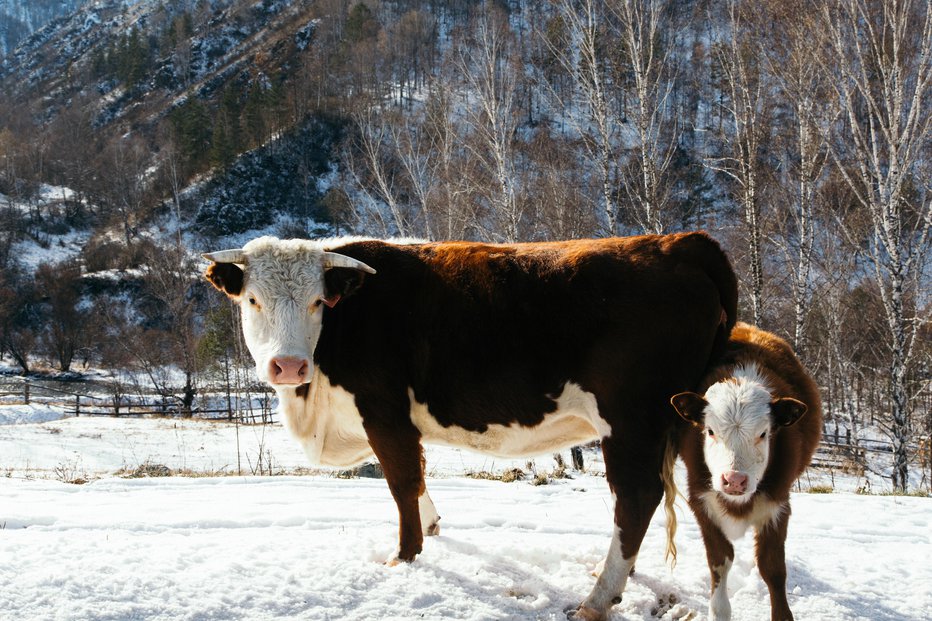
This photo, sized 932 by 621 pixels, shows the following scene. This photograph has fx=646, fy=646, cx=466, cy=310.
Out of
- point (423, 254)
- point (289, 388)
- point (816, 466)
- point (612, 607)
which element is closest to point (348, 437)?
point (289, 388)

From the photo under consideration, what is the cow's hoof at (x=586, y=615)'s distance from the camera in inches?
143

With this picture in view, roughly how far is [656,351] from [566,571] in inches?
63.2

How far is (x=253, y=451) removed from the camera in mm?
18750

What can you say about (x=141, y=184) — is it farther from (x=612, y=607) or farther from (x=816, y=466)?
(x=612, y=607)

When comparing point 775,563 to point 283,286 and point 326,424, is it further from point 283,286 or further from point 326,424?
point 283,286

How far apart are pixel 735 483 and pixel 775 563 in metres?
0.63

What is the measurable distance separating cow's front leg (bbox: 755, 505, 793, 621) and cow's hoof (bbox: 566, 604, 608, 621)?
0.93m

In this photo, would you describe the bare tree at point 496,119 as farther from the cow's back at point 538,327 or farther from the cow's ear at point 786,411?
the cow's ear at point 786,411

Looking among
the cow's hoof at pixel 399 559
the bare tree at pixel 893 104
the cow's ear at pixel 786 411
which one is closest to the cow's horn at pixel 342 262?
the cow's hoof at pixel 399 559

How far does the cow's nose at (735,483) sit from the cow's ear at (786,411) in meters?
0.44

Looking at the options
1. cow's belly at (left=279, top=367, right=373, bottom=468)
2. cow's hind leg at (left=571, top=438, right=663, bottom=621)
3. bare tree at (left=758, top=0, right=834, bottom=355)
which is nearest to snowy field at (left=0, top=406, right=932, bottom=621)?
cow's hind leg at (left=571, top=438, right=663, bottom=621)

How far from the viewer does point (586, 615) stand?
3652mm

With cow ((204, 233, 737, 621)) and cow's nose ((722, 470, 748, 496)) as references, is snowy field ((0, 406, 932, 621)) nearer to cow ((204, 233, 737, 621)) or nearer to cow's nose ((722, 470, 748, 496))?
cow ((204, 233, 737, 621))

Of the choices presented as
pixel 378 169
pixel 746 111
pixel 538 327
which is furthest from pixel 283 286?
pixel 378 169
